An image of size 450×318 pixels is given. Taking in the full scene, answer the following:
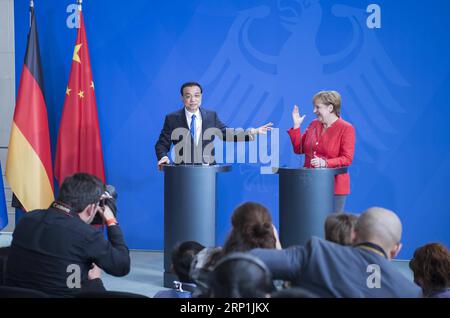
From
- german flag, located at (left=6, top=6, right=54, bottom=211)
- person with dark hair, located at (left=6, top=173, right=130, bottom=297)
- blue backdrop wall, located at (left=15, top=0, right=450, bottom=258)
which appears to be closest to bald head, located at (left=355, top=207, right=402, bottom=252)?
person with dark hair, located at (left=6, top=173, right=130, bottom=297)

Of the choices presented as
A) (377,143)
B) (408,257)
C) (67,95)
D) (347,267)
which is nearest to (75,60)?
(67,95)

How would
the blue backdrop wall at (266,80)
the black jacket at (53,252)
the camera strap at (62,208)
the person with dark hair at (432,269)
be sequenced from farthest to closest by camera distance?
the blue backdrop wall at (266,80), the camera strap at (62,208), the black jacket at (53,252), the person with dark hair at (432,269)

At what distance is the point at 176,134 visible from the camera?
5.51 meters

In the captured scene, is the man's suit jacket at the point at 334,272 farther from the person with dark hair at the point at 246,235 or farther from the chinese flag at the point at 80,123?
the chinese flag at the point at 80,123

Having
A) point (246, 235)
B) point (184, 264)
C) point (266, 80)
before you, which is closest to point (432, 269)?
point (246, 235)

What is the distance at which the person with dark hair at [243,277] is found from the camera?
167cm

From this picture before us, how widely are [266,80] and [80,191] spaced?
3586 mm

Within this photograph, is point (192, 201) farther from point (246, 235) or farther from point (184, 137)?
point (246, 235)

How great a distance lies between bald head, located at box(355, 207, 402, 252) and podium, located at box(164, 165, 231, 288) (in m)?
2.56

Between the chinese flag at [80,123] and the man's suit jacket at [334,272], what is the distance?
14.5ft

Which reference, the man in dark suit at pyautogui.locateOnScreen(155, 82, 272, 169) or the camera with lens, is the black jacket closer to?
the camera with lens

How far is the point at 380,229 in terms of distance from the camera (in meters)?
2.48

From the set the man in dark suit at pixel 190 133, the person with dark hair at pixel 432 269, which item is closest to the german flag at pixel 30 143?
the man in dark suit at pixel 190 133

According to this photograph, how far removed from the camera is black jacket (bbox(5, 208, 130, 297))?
2941 millimetres
